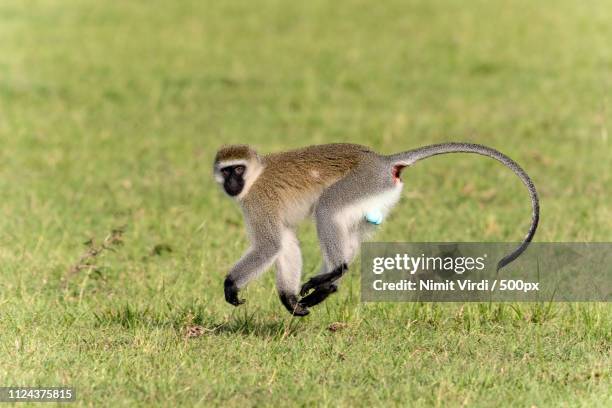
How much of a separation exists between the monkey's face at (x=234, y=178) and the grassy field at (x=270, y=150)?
0.90 meters

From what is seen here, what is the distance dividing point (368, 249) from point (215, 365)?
361cm

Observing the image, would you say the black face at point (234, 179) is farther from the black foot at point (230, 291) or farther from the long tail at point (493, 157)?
the long tail at point (493, 157)

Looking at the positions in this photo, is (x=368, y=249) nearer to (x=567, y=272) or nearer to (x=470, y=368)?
(x=567, y=272)

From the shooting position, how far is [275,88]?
1833 centimetres

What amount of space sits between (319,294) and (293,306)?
0.32 metres

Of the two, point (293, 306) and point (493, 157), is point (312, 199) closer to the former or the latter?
point (293, 306)

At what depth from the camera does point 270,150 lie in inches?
574

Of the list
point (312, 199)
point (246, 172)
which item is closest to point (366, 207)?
point (312, 199)

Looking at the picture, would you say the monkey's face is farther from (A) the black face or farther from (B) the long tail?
(B) the long tail

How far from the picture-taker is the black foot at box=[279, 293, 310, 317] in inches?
296

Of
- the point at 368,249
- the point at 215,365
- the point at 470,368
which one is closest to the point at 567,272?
the point at 368,249

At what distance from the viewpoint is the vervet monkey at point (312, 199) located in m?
7.27

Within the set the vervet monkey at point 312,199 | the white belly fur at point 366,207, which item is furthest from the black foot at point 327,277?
the white belly fur at point 366,207

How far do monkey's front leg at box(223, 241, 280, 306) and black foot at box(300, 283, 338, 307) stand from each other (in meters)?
0.35
